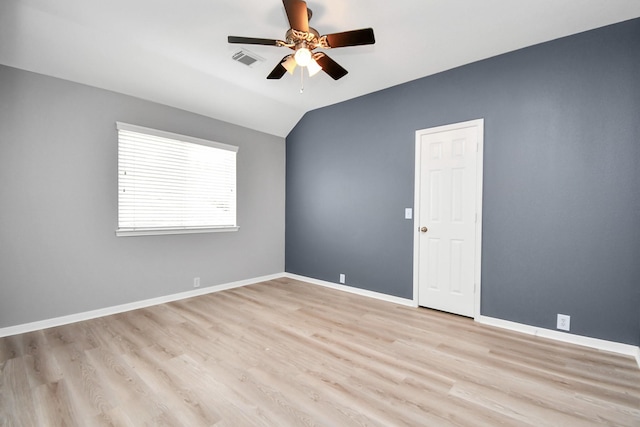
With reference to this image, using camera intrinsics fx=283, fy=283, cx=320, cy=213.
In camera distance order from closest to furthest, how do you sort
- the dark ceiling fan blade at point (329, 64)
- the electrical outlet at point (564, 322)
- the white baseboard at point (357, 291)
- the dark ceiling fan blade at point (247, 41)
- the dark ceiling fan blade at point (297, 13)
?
the dark ceiling fan blade at point (297, 13) < the dark ceiling fan blade at point (247, 41) < the dark ceiling fan blade at point (329, 64) < the electrical outlet at point (564, 322) < the white baseboard at point (357, 291)

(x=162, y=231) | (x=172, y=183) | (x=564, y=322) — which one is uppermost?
(x=172, y=183)

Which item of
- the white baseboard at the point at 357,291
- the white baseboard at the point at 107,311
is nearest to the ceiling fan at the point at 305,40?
the white baseboard at the point at 357,291

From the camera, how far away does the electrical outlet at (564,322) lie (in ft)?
8.95

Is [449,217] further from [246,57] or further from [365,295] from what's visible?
[246,57]

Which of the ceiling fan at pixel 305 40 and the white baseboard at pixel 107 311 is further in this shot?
the white baseboard at pixel 107 311

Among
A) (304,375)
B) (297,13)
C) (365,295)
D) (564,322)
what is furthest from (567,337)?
(297,13)

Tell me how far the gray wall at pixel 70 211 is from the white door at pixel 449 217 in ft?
10.4

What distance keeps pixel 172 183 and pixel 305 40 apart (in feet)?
8.86

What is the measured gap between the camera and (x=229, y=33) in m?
2.76

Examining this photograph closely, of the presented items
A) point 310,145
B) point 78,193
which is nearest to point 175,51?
point 78,193

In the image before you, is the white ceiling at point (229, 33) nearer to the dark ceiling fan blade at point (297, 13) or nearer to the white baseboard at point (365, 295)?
the dark ceiling fan blade at point (297, 13)

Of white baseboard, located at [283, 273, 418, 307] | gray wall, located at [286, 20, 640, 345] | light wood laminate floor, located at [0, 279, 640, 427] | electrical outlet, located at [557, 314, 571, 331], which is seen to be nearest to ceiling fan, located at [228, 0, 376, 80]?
gray wall, located at [286, 20, 640, 345]

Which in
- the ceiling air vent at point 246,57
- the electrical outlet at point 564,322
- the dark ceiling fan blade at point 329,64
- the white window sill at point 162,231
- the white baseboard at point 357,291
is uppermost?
the ceiling air vent at point 246,57

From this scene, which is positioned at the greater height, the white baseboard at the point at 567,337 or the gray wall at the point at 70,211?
the gray wall at the point at 70,211
